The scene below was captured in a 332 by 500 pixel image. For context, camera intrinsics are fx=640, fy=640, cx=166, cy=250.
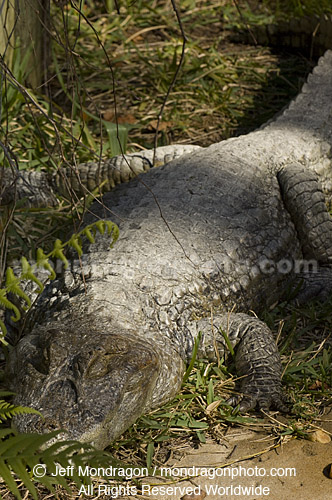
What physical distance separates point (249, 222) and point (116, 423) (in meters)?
1.63

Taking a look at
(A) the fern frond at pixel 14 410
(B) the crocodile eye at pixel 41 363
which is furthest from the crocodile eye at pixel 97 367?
(A) the fern frond at pixel 14 410

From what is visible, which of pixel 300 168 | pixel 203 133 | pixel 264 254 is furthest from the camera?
pixel 203 133

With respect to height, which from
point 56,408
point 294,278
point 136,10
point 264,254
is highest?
point 136,10

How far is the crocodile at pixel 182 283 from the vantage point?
2.64m

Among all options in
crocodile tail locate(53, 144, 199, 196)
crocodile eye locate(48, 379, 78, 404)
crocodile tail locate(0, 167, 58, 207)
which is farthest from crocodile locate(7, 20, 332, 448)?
crocodile tail locate(0, 167, 58, 207)

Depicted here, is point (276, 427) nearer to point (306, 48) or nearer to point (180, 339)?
point (180, 339)

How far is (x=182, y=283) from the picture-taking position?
3.39 meters

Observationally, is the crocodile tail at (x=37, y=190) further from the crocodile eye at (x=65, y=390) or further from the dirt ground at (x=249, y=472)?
the dirt ground at (x=249, y=472)

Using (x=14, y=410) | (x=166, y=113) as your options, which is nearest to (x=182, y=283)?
(x=14, y=410)

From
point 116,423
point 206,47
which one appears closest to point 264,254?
point 116,423

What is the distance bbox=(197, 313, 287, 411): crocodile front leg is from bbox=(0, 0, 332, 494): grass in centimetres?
8

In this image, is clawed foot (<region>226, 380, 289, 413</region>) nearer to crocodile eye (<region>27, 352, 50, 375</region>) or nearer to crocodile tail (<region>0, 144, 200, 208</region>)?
crocodile eye (<region>27, 352, 50, 375</region>)

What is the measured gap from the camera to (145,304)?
325 centimetres

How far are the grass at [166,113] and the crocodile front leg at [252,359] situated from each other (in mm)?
81
